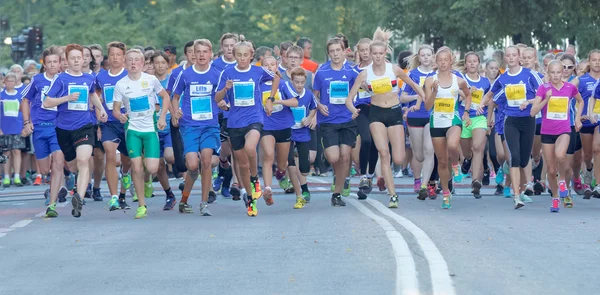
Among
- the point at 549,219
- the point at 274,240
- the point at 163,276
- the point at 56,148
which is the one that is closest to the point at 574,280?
the point at 163,276

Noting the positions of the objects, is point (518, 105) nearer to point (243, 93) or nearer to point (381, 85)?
A: point (381, 85)

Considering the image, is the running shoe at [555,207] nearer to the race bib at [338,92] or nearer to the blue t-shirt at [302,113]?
the race bib at [338,92]

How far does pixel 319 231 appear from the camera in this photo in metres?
13.2

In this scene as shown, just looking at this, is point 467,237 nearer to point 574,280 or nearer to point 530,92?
point 574,280

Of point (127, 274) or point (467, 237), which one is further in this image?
point (467, 237)

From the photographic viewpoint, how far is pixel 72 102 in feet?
53.5

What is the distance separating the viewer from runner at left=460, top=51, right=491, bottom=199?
19.2 meters

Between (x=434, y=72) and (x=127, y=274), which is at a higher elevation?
(x=434, y=72)

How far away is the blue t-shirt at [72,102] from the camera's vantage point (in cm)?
1628

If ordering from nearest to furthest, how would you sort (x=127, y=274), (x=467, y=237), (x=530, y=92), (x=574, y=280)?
(x=574, y=280)
(x=127, y=274)
(x=467, y=237)
(x=530, y=92)

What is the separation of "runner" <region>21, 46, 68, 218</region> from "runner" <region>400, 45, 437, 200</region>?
4.42 meters

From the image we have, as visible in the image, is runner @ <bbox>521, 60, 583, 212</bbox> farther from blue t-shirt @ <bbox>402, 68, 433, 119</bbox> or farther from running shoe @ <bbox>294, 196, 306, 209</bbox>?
running shoe @ <bbox>294, 196, 306, 209</bbox>

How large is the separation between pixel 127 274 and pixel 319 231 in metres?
3.22

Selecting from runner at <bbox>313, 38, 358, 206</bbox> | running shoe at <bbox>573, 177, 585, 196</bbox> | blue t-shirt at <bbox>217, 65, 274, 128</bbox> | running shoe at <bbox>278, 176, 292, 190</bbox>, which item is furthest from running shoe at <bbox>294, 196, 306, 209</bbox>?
running shoe at <bbox>573, 177, 585, 196</bbox>
